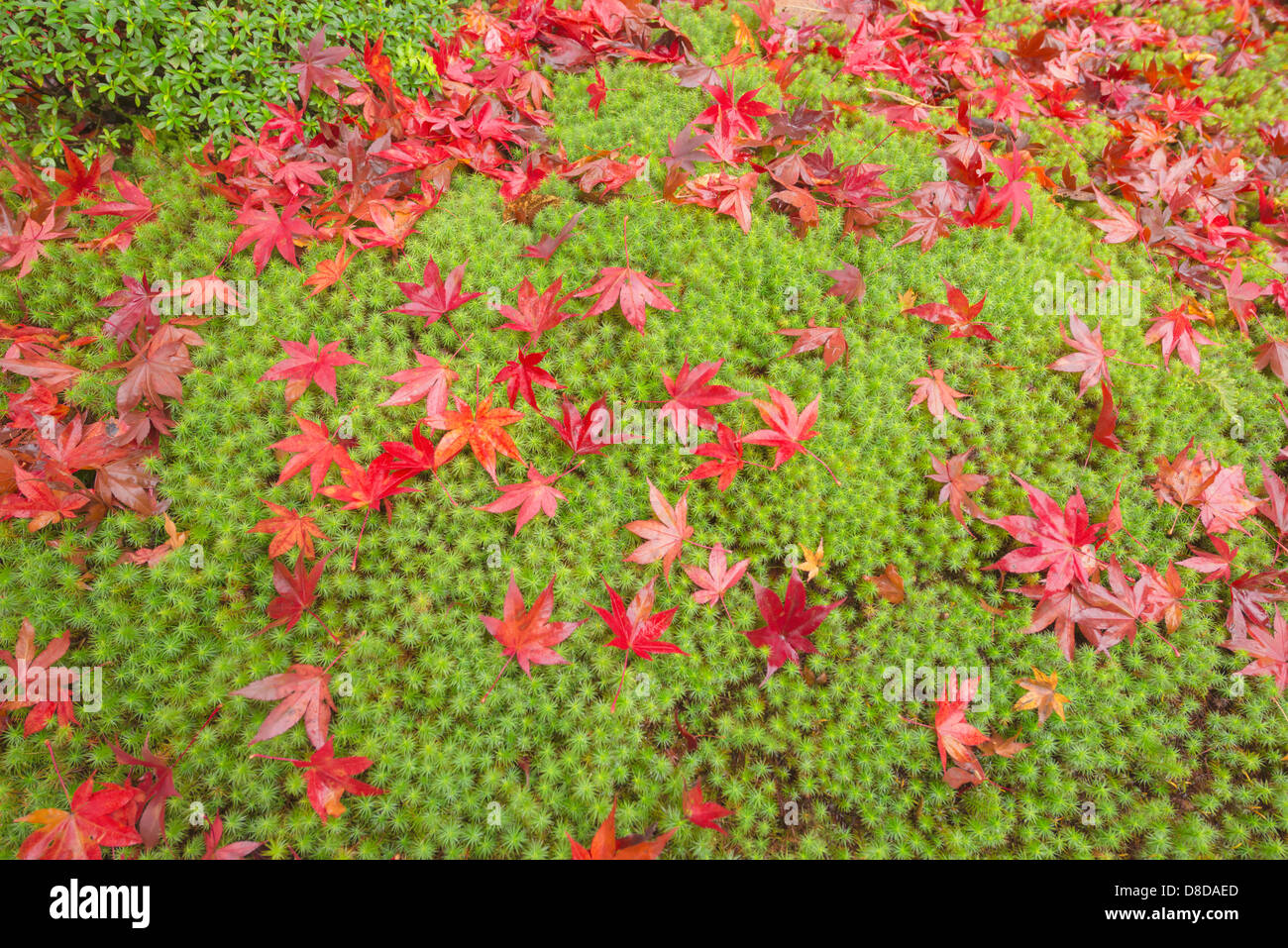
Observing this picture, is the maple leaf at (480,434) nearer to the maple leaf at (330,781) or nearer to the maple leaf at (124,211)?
the maple leaf at (330,781)

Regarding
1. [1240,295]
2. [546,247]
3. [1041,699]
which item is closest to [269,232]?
[546,247]

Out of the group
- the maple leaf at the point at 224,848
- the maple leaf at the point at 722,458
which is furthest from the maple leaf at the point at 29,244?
the maple leaf at the point at 722,458

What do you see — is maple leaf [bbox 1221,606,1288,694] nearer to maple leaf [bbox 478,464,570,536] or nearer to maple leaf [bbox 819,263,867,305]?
maple leaf [bbox 819,263,867,305]

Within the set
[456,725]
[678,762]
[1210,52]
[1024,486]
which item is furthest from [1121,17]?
[456,725]

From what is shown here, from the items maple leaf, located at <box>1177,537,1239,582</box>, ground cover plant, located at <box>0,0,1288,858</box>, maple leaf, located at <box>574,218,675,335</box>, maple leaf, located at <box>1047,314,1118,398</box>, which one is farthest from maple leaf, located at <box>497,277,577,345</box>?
maple leaf, located at <box>1177,537,1239,582</box>

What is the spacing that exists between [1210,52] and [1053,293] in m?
4.57

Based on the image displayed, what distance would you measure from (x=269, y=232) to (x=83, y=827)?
267 centimetres

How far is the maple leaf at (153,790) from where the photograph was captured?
204 cm

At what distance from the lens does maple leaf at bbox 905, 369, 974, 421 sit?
2.97 metres

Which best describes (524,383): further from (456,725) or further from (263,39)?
(263,39)

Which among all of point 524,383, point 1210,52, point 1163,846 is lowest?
point 1163,846

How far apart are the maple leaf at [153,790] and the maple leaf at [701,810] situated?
1.89m

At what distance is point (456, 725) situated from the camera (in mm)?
2279
